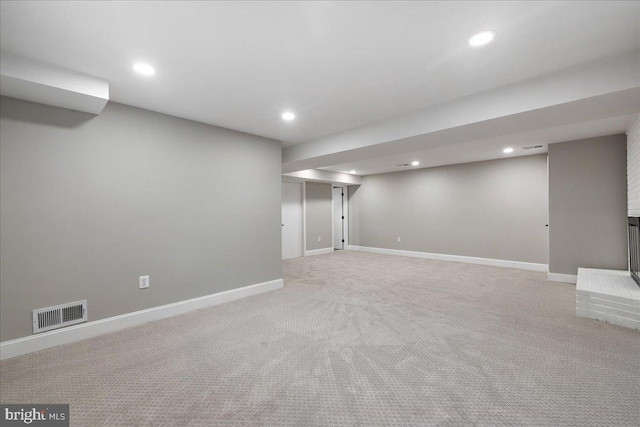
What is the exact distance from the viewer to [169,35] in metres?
1.92

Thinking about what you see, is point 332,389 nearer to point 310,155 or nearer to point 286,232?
point 310,155

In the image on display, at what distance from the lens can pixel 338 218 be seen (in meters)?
9.42

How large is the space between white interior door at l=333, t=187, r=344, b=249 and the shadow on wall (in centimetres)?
716

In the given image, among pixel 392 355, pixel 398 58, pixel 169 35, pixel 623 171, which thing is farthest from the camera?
pixel 623 171

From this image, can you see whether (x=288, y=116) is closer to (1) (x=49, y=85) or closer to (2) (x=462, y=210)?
(1) (x=49, y=85)

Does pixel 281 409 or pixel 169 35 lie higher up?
pixel 169 35

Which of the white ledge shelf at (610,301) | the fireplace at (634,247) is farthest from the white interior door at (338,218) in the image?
the fireplace at (634,247)

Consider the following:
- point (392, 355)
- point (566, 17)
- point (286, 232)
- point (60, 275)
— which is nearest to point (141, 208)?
point (60, 275)

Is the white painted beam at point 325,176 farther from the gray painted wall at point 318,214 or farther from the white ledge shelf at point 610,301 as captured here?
the white ledge shelf at point 610,301

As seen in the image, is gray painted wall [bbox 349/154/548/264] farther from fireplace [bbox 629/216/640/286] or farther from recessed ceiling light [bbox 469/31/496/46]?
recessed ceiling light [bbox 469/31/496/46]

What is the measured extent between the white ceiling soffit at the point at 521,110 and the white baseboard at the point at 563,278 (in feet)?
10.1

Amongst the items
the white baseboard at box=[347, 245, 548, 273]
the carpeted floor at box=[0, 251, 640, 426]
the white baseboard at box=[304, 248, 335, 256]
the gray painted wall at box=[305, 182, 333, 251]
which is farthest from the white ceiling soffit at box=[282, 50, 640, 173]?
the white baseboard at box=[304, 248, 335, 256]

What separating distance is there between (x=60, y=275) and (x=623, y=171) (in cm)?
758

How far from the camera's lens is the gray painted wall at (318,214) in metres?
8.24
